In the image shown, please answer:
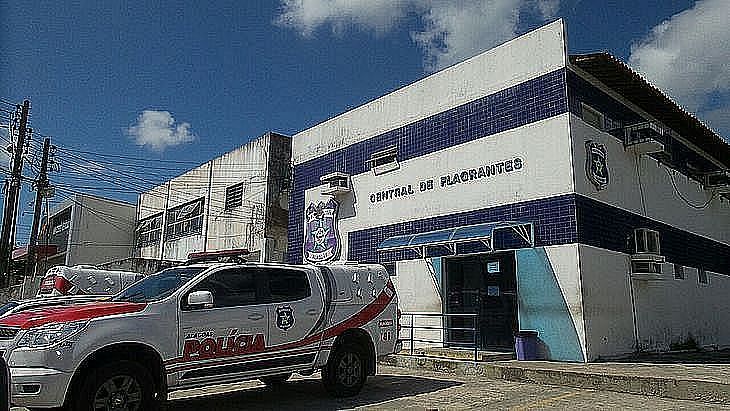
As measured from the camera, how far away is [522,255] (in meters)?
13.9

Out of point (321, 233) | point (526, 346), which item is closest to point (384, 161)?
point (321, 233)

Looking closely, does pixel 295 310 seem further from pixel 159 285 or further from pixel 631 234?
pixel 631 234

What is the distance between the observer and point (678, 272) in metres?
16.5

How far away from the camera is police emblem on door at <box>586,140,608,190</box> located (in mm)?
13758

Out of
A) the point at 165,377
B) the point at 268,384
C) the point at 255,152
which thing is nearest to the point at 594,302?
the point at 268,384

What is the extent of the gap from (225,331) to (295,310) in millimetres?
1224

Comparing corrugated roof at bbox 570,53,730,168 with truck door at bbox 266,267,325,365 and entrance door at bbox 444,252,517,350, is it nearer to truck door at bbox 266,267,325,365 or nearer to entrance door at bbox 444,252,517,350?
entrance door at bbox 444,252,517,350

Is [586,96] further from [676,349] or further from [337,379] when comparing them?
[337,379]

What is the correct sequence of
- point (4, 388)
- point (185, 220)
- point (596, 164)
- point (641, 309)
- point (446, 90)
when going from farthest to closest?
1. point (185, 220)
2. point (446, 90)
3. point (641, 309)
4. point (596, 164)
5. point (4, 388)

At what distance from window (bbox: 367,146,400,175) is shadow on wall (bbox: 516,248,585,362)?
207 inches

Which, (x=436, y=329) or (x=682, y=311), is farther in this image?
(x=682, y=311)

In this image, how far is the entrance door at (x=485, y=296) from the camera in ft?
47.9

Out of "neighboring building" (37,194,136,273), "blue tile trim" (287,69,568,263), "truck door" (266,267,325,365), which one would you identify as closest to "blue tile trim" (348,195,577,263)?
"blue tile trim" (287,69,568,263)

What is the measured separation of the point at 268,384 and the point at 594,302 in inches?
279
